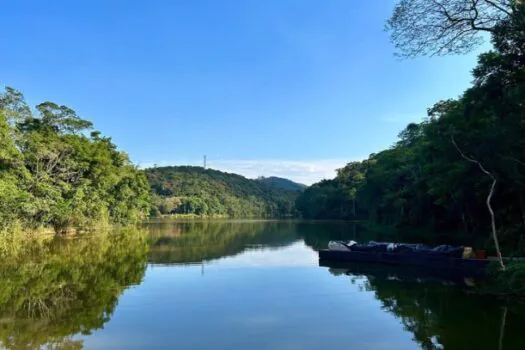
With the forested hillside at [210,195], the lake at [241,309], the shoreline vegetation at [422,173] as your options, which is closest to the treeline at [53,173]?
the shoreline vegetation at [422,173]

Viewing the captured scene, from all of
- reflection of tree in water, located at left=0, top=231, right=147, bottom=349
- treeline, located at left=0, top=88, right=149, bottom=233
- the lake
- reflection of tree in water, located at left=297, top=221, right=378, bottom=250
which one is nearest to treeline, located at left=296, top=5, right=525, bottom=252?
reflection of tree in water, located at left=297, top=221, right=378, bottom=250

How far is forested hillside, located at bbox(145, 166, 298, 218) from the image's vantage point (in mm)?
120312

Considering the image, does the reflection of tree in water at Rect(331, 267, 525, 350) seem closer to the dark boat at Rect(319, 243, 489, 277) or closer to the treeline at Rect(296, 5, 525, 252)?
the dark boat at Rect(319, 243, 489, 277)

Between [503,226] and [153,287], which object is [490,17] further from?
[503,226]

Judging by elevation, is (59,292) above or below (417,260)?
below

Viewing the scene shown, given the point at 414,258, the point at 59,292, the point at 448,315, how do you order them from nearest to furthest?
the point at 448,315
the point at 59,292
the point at 414,258

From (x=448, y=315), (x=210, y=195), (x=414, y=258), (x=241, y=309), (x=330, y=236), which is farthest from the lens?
(x=210, y=195)

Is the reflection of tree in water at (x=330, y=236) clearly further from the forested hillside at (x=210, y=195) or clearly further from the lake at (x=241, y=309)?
the forested hillside at (x=210, y=195)

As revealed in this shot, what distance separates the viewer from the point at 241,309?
1241 centimetres

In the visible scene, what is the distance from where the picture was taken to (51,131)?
4438 centimetres

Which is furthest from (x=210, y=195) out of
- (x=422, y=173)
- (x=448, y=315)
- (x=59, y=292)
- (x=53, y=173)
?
(x=448, y=315)

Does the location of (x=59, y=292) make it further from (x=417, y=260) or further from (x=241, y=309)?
(x=417, y=260)

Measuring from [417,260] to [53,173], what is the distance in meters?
32.8

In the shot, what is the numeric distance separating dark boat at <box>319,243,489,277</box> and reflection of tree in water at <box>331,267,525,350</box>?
2095 millimetres
